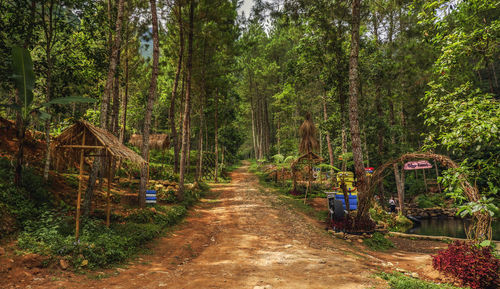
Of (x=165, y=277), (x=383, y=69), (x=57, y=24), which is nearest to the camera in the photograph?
(x=165, y=277)

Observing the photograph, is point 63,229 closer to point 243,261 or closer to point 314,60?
point 243,261

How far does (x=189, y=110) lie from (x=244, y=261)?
11.2 m

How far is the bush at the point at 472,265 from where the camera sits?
5.11 m

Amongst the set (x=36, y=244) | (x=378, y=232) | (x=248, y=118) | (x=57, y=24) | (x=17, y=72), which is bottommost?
(x=378, y=232)

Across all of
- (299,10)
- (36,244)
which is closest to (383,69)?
(299,10)

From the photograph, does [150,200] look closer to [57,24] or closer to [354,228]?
[57,24]

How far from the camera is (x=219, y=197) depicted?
16609 millimetres

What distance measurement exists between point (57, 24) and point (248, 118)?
116 feet

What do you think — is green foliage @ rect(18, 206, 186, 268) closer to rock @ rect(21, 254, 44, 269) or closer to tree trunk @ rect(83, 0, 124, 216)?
rock @ rect(21, 254, 44, 269)

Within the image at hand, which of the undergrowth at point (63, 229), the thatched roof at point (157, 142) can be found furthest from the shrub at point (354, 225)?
the thatched roof at point (157, 142)

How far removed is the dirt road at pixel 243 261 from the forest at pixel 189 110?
71 centimetres

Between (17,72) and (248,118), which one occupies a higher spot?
(248,118)

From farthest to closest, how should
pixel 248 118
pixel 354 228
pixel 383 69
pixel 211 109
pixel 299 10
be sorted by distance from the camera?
pixel 248 118 < pixel 211 109 < pixel 383 69 < pixel 299 10 < pixel 354 228

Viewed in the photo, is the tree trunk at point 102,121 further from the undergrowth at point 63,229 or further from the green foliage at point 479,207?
the green foliage at point 479,207
